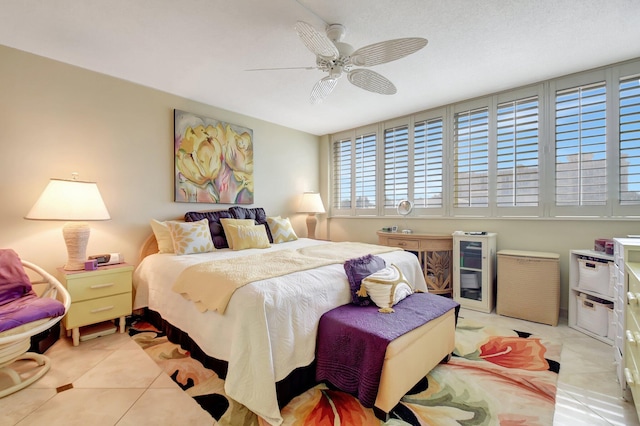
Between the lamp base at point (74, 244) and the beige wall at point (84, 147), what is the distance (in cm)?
29

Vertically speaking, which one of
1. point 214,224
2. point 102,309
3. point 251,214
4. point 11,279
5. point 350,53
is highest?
point 350,53

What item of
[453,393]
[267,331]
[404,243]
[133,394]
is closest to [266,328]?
[267,331]

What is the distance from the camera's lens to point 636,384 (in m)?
1.39

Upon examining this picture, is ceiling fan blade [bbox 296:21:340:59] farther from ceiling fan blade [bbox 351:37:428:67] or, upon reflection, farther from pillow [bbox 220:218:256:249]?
pillow [bbox 220:218:256:249]

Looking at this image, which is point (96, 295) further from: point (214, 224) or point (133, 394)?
point (214, 224)

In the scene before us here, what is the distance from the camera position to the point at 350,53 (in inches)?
84.3

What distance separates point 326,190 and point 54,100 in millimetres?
3679

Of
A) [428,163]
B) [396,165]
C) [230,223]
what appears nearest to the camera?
[230,223]

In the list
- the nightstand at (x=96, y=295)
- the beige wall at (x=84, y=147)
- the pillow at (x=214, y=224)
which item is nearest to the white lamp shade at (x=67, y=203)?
the beige wall at (x=84, y=147)

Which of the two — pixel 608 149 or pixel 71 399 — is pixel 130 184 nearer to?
pixel 71 399

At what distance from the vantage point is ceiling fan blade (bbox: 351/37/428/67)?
178 cm

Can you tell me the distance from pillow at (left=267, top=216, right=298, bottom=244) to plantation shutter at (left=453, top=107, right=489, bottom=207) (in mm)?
2188

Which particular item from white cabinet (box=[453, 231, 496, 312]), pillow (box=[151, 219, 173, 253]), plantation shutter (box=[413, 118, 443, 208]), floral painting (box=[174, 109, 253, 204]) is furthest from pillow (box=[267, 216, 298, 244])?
white cabinet (box=[453, 231, 496, 312])

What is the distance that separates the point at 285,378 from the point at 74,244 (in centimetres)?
218
